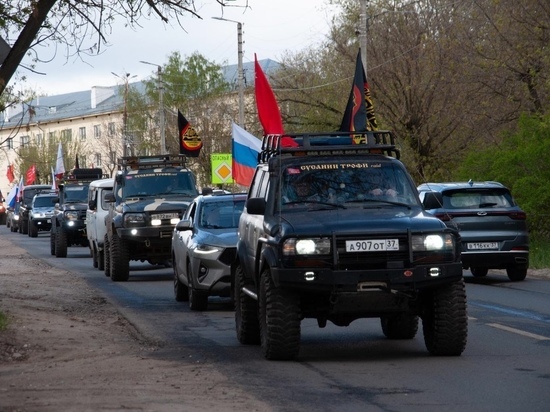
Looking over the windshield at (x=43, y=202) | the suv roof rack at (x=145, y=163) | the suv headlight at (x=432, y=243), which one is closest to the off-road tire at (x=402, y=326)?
the suv headlight at (x=432, y=243)

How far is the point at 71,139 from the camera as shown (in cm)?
11581

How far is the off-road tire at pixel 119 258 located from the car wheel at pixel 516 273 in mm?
7618

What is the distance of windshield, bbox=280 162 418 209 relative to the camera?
39.6 ft

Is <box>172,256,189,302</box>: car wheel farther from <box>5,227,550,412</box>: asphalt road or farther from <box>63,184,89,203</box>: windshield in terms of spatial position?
<box>63,184,89,203</box>: windshield

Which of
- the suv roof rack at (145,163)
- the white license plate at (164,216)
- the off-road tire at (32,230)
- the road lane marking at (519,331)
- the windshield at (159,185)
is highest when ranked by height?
the suv roof rack at (145,163)

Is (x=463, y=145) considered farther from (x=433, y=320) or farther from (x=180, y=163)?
(x=433, y=320)

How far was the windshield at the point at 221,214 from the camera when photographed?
62.5 ft

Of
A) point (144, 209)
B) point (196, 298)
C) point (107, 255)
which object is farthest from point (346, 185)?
point (107, 255)

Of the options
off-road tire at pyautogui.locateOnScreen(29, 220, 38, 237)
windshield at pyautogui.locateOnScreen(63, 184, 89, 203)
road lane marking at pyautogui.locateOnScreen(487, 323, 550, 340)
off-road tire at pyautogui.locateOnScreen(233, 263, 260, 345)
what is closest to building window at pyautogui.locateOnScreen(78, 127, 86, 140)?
off-road tire at pyautogui.locateOnScreen(29, 220, 38, 237)

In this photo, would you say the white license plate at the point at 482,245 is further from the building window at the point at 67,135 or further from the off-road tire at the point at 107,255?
the building window at the point at 67,135

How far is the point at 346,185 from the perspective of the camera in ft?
39.9

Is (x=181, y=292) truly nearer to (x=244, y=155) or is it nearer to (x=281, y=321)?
(x=244, y=155)

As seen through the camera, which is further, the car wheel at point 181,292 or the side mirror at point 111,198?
the side mirror at point 111,198

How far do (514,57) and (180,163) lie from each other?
11.0m
